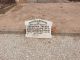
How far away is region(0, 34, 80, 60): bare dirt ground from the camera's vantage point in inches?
30.5

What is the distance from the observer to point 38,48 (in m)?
0.83

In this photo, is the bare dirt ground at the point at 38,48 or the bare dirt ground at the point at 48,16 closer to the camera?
the bare dirt ground at the point at 38,48

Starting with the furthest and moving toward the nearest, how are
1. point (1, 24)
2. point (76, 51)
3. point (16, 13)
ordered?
point (16, 13)
point (1, 24)
point (76, 51)

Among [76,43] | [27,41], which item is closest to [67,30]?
[76,43]

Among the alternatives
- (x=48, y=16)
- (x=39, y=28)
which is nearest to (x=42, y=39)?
(x=39, y=28)

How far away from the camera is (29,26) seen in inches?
35.4

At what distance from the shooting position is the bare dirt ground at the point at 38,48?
2.54 ft

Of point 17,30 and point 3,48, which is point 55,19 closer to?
point 17,30

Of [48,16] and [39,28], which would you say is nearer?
[39,28]

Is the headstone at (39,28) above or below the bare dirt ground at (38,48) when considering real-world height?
above

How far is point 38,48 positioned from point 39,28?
0.37 ft

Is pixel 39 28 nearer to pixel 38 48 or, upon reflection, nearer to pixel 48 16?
pixel 38 48

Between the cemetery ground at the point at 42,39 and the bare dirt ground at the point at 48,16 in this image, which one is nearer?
the cemetery ground at the point at 42,39

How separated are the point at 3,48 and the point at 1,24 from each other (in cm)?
24
